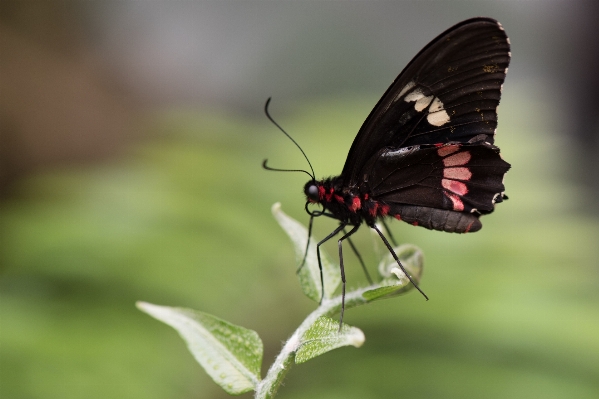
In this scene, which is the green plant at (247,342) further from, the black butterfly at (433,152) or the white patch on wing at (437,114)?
the white patch on wing at (437,114)

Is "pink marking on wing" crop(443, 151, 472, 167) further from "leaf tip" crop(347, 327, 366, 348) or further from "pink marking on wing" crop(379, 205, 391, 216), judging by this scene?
"leaf tip" crop(347, 327, 366, 348)

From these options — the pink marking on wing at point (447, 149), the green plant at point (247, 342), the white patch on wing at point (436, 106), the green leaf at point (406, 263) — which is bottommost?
the green plant at point (247, 342)

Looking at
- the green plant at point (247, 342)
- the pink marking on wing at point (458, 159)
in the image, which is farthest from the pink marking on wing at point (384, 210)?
the green plant at point (247, 342)

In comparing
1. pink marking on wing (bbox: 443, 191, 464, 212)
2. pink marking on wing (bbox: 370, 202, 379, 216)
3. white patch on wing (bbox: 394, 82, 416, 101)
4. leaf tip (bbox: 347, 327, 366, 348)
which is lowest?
leaf tip (bbox: 347, 327, 366, 348)

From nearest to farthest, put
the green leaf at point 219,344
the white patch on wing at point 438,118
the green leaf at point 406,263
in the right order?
the green leaf at point 219,344
the green leaf at point 406,263
the white patch on wing at point 438,118

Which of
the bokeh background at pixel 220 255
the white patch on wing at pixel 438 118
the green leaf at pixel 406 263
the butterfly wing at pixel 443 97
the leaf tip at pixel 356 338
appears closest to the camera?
the leaf tip at pixel 356 338

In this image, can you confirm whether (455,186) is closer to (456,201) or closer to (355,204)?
Result: (456,201)

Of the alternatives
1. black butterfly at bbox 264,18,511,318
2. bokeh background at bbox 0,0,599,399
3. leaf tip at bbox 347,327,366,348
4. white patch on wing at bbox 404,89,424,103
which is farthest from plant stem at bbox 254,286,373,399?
bokeh background at bbox 0,0,599,399

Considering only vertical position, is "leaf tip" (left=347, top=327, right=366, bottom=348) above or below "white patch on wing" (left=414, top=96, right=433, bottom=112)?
below
